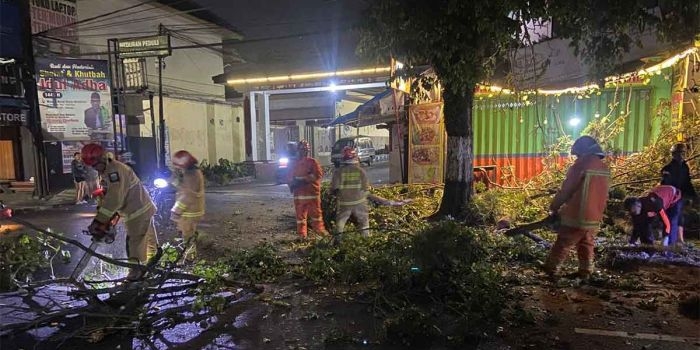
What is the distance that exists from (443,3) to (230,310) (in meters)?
5.06

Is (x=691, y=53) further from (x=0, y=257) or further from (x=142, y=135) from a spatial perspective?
(x=142, y=135)

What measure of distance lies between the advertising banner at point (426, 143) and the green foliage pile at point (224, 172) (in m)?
10.3

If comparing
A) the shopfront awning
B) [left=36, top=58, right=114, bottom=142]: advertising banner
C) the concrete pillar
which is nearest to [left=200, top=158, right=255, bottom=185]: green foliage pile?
the concrete pillar

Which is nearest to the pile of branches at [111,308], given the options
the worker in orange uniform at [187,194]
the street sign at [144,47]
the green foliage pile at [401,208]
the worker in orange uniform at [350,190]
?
the worker in orange uniform at [187,194]

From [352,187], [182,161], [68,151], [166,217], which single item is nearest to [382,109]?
[166,217]

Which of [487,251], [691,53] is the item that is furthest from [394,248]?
[691,53]

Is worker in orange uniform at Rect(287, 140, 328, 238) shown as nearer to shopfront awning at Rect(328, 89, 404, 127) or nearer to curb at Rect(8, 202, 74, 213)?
shopfront awning at Rect(328, 89, 404, 127)

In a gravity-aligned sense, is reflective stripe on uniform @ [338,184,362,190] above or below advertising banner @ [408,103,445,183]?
below

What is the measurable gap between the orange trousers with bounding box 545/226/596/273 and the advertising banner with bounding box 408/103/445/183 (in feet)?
20.2

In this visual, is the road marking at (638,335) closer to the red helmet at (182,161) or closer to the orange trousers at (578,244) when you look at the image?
the orange trousers at (578,244)

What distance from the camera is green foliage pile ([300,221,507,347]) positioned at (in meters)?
3.69

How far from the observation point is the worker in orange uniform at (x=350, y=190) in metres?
6.69

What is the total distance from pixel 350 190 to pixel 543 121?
20.9ft

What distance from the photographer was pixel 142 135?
19.2 meters
